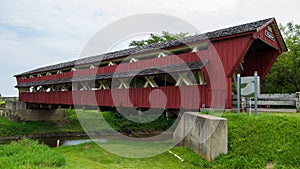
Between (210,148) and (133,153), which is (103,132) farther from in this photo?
(210,148)

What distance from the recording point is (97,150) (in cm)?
1288

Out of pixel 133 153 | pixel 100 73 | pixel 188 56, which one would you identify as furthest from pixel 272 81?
pixel 133 153

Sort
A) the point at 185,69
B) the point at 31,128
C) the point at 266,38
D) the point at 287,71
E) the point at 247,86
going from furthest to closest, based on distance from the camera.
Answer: the point at 31,128 < the point at 287,71 < the point at 266,38 < the point at 185,69 < the point at 247,86

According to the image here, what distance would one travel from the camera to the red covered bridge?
1193cm

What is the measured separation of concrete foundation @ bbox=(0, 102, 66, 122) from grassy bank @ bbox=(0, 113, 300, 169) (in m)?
22.0

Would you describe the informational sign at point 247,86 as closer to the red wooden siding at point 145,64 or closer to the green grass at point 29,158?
the red wooden siding at point 145,64

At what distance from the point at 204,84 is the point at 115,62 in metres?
8.27

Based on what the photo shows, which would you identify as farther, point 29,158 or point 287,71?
point 287,71

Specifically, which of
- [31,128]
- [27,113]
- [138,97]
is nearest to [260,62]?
[138,97]

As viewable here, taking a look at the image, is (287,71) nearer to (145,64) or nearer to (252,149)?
(145,64)

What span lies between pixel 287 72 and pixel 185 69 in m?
12.5

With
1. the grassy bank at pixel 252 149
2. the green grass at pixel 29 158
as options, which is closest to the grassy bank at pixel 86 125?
the green grass at pixel 29 158

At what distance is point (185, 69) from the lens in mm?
12094

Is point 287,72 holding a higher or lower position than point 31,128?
higher
